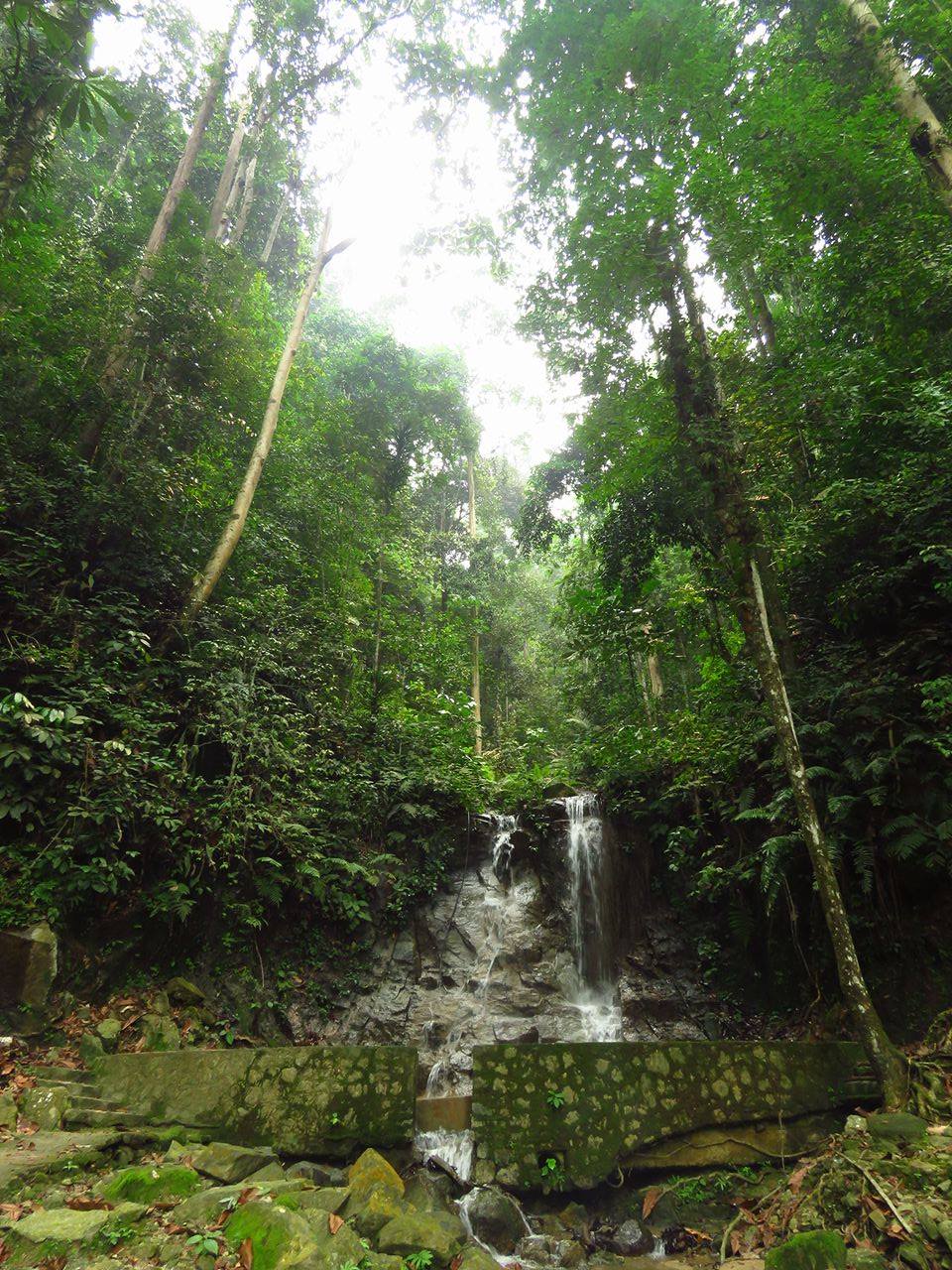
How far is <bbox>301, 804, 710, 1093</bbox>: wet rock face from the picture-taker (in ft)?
25.8

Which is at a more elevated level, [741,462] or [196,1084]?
[741,462]

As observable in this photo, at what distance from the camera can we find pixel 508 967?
8.87 metres

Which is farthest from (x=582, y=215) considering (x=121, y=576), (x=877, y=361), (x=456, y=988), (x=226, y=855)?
(x=456, y=988)

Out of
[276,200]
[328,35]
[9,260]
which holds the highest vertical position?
[276,200]

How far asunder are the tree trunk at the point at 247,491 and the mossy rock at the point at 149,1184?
6458 mm

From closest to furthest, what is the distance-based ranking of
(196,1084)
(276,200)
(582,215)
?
(196,1084) < (582,215) < (276,200)

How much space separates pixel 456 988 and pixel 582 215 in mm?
11359

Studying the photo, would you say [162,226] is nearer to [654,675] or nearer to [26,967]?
[26,967]

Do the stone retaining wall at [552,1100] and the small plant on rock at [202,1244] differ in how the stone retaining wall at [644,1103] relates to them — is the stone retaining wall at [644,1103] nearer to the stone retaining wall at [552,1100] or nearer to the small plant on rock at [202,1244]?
the stone retaining wall at [552,1100]

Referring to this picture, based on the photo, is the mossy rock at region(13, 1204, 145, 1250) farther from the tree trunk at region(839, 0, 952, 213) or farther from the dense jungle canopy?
the tree trunk at region(839, 0, 952, 213)

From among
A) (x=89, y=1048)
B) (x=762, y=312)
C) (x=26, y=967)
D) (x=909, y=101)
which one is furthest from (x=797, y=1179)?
(x=762, y=312)

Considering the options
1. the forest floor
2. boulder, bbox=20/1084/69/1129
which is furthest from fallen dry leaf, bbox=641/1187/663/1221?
boulder, bbox=20/1084/69/1129

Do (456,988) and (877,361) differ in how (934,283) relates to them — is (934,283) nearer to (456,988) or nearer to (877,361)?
(877,361)

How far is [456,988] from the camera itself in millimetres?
8633
